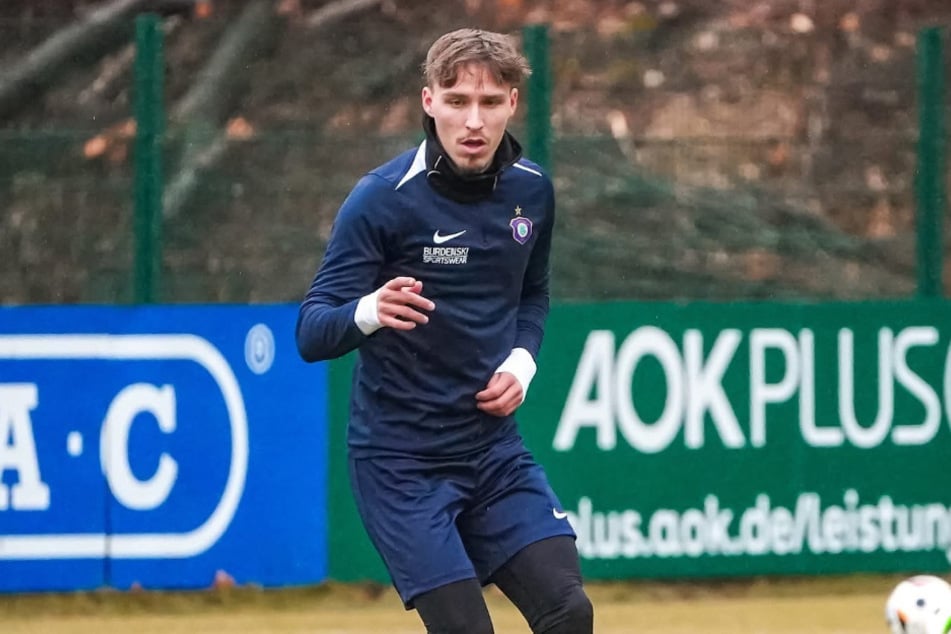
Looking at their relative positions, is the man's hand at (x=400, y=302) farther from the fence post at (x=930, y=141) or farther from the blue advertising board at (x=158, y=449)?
the fence post at (x=930, y=141)

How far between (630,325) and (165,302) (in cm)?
221

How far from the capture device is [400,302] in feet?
16.9

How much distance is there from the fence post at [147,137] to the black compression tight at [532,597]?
4411mm

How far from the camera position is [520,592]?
18.1 feet

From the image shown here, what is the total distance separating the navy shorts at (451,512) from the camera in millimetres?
5395

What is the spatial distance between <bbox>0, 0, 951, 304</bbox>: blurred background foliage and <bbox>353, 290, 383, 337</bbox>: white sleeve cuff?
175 inches

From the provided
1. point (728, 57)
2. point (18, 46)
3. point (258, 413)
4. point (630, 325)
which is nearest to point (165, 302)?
point (258, 413)

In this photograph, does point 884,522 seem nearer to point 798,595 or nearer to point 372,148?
point 798,595

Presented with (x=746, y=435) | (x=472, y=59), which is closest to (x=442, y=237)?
(x=472, y=59)

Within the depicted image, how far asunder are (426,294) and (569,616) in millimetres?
944

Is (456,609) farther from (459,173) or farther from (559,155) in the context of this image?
(559,155)

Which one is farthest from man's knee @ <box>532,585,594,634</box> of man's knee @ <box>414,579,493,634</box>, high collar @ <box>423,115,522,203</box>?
high collar @ <box>423,115,522,203</box>

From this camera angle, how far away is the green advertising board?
9.74m

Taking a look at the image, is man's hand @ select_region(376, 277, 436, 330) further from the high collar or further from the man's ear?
the man's ear
